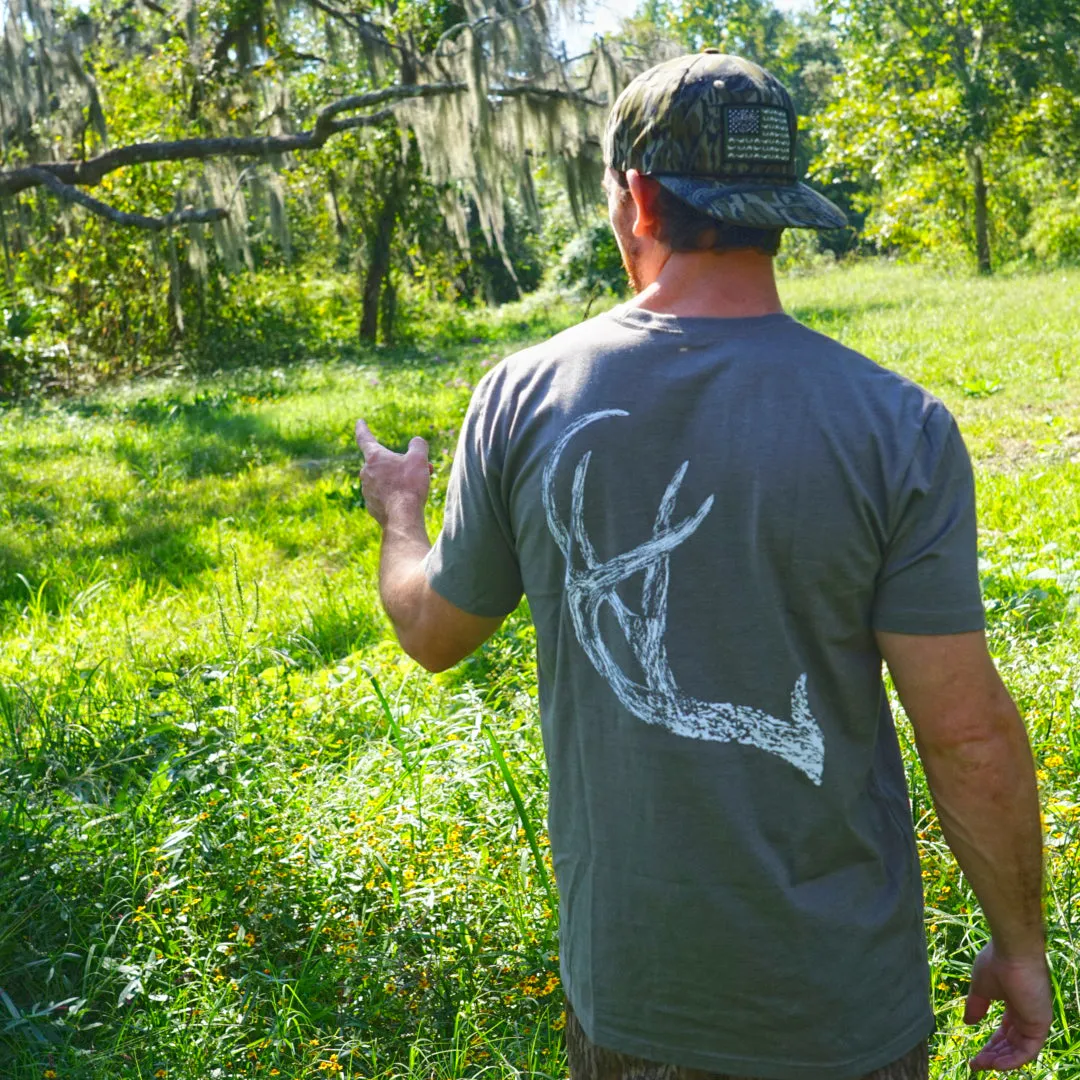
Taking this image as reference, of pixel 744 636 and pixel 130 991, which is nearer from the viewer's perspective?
pixel 744 636

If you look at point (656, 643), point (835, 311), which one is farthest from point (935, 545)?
point (835, 311)

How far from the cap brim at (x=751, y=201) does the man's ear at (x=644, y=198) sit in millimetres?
19

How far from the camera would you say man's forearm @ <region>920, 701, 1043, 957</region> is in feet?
4.76

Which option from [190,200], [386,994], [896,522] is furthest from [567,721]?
[190,200]

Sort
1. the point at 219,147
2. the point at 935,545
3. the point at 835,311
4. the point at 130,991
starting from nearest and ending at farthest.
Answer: the point at 935,545 → the point at 130,991 → the point at 219,147 → the point at 835,311

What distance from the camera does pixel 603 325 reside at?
1.50 m

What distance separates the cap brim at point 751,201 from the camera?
4.62 feet

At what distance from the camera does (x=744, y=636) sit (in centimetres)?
140

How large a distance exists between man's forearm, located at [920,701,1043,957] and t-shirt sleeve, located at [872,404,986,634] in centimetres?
16

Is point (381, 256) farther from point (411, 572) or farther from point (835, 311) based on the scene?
point (411, 572)

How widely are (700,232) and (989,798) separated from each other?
78 centimetres

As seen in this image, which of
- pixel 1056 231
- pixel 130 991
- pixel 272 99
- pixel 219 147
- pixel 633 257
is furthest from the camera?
pixel 1056 231

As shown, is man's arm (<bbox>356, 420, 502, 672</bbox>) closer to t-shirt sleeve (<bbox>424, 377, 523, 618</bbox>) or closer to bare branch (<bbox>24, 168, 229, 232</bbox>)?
t-shirt sleeve (<bbox>424, 377, 523, 618</bbox>)

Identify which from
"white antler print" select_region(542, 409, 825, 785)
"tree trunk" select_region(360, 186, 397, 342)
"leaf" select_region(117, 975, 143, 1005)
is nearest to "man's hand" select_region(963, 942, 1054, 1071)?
"white antler print" select_region(542, 409, 825, 785)
